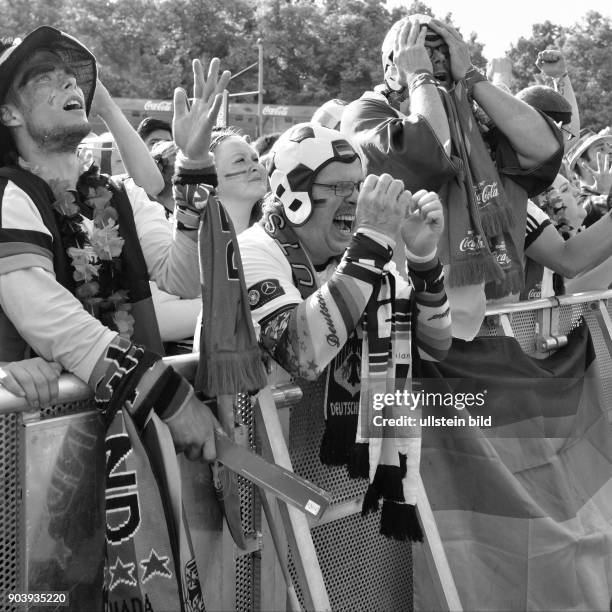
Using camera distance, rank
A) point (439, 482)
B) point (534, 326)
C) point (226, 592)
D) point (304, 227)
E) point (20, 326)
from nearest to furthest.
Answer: point (20, 326) → point (226, 592) → point (304, 227) → point (439, 482) → point (534, 326)

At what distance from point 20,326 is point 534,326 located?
90.5 inches

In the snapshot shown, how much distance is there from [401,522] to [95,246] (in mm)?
1207

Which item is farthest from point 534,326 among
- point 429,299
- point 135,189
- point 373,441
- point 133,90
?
point 133,90

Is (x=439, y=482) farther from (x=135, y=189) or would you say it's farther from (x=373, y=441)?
(x=135, y=189)

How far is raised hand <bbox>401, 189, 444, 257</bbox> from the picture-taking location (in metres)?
2.52

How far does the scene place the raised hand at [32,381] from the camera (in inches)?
74.1

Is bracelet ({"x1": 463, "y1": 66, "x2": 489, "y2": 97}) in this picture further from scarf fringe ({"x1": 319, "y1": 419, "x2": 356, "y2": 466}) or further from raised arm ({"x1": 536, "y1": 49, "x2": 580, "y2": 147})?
raised arm ({"x1": 536, "y1": 49, "x2": 580, "y2": 147})

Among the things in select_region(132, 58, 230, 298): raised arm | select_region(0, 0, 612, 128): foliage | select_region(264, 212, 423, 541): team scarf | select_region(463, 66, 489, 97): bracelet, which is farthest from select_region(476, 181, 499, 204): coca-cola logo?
select_region(0, 0, 612, 128): foliage

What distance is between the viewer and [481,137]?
3.63m

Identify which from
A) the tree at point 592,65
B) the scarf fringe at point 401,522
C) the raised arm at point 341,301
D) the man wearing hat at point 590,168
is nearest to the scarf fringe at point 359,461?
the scarf fringe at point 401,522

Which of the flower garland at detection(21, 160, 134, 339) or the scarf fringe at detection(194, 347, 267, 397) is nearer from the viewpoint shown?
the scarf fringe at detection(194, 347, 267, 397)

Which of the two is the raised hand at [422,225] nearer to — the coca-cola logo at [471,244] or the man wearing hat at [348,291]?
the man wearing hat at [348,291]

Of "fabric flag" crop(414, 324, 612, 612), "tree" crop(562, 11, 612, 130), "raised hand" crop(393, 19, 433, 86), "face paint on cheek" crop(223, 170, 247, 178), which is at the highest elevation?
"tree" crop(562, 11, 612, 130)

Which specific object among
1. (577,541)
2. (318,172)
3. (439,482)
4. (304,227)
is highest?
(318,172)
